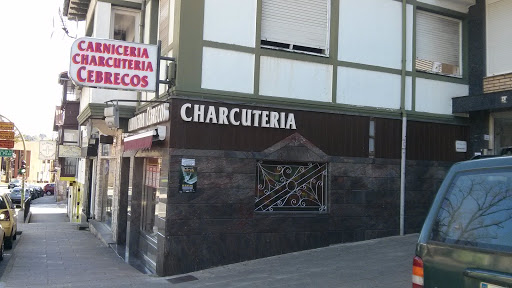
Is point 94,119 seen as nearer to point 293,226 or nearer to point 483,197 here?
point 293,226

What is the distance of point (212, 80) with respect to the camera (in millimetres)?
8586

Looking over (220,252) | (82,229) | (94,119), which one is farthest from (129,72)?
(82,229)

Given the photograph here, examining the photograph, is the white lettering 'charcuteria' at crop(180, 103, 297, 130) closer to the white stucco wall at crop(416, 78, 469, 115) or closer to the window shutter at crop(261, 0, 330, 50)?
the window shutter at crop(261, 0, 330, 50)

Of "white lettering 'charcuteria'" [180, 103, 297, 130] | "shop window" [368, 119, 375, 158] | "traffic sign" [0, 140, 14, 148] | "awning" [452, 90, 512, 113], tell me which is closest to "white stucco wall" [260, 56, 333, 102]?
"white lettering 'charcuteria'" [180, 103, 297, 130]

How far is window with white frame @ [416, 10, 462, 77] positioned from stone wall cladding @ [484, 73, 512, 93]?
655 millimetres

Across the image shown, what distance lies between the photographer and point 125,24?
42.5 feet

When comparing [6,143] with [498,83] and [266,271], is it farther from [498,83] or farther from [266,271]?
[498,83]

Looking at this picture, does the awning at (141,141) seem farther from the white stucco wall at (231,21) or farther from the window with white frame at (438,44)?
the window with white frame at (438,44)

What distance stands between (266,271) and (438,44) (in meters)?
6.67

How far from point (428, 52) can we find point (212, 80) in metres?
5.28

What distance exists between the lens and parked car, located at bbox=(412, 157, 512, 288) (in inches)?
109

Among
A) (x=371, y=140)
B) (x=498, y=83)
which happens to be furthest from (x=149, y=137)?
(x=498, y=83)

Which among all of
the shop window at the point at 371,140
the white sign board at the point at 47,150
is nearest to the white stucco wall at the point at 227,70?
the shop window at the point at 371,140

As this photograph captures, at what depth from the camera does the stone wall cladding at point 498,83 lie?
10.4 meters
